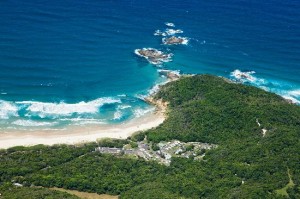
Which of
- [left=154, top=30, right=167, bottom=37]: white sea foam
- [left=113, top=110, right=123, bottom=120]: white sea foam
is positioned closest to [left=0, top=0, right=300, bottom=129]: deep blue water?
[left=113, top=110, right=123, bottom=120]: white sea foam

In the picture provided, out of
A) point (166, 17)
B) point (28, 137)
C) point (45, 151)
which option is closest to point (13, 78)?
point (28, 137)

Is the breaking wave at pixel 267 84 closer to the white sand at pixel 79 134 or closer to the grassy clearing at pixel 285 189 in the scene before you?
the white sand at pixel 79 134

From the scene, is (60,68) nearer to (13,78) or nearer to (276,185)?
(13,78)

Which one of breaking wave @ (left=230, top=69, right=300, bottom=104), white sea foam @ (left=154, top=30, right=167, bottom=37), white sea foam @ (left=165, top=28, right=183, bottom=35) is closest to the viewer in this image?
breaking wave @ (left=230, top=69, right=300, bottom=104)

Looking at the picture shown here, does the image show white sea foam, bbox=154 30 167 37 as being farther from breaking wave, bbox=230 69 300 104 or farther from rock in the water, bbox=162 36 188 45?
breaking wave, bbox=230 69 300 104

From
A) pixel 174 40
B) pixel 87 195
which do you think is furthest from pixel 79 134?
pixel 174 40

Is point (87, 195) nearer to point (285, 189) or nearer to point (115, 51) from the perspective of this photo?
point (285, 189)
